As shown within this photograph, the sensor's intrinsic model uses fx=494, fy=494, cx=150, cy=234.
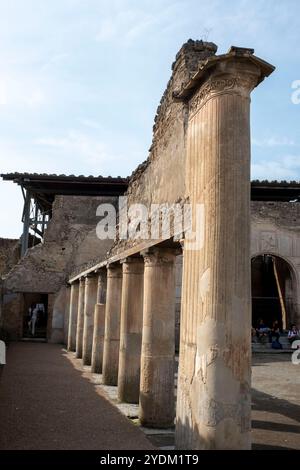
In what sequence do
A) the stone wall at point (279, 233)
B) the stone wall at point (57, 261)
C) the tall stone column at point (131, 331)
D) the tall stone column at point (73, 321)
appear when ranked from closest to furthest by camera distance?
the tall stone column at point (131, 331) < the tall stone column at point (73, 321) < the stone wall at point (57, 261) < the stone wall at point (279, 233)

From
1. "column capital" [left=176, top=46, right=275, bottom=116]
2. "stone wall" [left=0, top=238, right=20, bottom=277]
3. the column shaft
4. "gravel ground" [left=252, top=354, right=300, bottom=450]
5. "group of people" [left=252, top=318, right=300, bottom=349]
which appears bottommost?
"gravel ground" [left=252, top=354, right=300, bottom=450]

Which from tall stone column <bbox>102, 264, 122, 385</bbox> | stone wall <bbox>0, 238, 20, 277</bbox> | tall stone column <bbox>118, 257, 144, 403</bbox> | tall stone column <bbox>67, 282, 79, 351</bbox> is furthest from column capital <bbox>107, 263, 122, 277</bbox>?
stone wall <bbox>0, 238, 20, 277</bbox>

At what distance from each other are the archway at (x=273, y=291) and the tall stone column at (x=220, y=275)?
Result: 1672cm

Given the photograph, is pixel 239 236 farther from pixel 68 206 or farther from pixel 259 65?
pixel 68 206

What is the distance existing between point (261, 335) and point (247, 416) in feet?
54.1

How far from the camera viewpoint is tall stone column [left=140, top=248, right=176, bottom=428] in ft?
24.7

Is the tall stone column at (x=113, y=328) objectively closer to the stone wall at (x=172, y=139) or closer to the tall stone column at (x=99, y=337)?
the tall stone column at (x=99, y=337)

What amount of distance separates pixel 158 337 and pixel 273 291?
20597mm

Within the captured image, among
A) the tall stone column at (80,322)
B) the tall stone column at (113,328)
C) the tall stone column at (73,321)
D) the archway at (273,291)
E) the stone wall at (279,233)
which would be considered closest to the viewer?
the tall stone column at (113,328)

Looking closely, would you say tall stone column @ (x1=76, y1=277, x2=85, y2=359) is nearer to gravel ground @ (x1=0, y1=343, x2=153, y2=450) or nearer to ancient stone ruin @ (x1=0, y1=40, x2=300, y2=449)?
ancient stone ruin @ (x1=0, y1=40, x2=300, y2=449)

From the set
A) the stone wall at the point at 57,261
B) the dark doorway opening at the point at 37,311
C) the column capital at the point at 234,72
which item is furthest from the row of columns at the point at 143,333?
the dark doorway opening at the point at 37,311

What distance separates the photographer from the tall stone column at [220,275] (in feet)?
15.0

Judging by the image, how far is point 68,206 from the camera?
22312mm

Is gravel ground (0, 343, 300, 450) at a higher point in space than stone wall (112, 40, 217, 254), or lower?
lower
